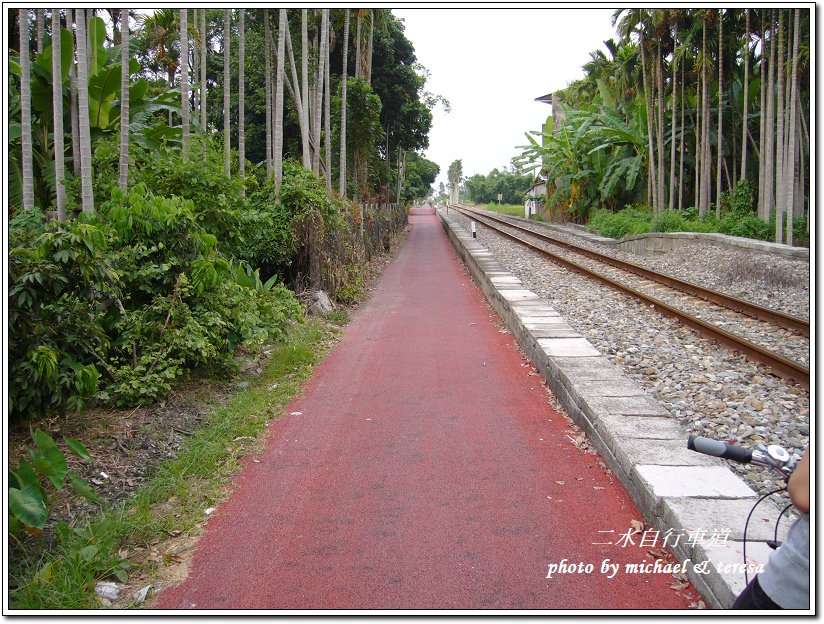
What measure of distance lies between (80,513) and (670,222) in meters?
22.4

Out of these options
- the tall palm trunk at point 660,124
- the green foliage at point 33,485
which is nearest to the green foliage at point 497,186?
the tall palm trunk at point 660,124

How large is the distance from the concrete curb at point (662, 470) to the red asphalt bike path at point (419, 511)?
177mm

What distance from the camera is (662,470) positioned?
13.5 ft

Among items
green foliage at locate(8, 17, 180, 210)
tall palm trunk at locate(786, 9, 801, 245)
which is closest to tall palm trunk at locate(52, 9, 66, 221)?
green foliage at locate(8, 17, 180, 210)

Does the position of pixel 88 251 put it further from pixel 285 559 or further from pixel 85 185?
pixel 285 559

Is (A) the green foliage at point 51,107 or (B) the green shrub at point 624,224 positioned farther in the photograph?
(B) the green shrub at point 624,224

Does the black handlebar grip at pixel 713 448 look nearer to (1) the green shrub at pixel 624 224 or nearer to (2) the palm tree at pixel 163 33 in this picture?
(2) the palm tree at pixel 163 33

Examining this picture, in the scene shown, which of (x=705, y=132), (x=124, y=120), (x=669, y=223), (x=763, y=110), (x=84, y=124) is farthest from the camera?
(x=669, y=223)

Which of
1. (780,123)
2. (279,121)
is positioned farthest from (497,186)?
(279,121)

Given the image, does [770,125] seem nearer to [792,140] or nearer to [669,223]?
[792,140]

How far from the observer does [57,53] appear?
6363 mm

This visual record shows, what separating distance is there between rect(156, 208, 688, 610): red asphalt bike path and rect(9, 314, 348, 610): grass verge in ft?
0.62

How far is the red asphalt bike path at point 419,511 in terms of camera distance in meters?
3.22

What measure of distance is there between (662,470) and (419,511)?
153 cm
